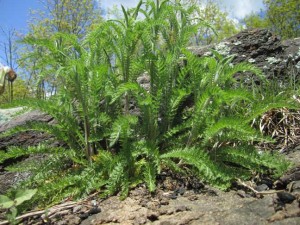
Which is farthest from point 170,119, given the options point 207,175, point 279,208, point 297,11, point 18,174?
point 297,11

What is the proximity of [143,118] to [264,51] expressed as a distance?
2.04 m

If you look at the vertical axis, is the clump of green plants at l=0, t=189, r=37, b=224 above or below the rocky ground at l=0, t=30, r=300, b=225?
above

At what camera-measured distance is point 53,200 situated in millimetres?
2523

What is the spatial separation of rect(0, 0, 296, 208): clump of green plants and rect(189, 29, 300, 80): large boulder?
1.00 metres

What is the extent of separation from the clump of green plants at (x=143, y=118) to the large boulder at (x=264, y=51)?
1004 mm

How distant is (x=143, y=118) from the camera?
2.87 m

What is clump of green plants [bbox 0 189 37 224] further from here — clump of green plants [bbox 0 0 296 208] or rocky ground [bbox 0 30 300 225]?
clump of green plants [bbox 0 0 296 208]

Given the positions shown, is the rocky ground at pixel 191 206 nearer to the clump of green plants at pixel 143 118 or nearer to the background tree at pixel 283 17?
the clump of green plants at pixel 143 118

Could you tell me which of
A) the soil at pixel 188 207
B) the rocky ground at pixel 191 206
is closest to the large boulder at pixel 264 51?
the rocky ground at pixel 191 206

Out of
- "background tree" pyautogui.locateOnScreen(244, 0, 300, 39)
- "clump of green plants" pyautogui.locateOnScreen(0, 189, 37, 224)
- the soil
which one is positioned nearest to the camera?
the soil

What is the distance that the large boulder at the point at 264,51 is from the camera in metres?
4.05

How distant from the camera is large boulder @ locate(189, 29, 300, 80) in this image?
405 cm

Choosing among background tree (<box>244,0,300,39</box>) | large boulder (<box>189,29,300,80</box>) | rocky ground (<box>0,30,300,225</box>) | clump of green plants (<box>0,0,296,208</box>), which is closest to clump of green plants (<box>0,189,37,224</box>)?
rocky ground (<box>0,30,300,225</box>)

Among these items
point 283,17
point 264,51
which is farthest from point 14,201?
point 283,17
